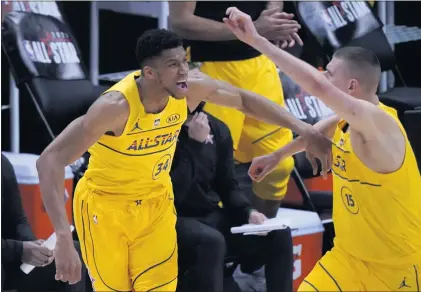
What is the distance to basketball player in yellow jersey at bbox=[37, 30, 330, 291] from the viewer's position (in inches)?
138

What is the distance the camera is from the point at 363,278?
10.4 ft

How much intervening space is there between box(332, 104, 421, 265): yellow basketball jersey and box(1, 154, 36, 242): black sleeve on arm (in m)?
→ 1.53

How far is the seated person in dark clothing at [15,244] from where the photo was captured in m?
3.86

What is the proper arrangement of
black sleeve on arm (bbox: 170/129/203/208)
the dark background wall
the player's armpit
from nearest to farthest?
the player's armpit → black sleeve on arm (bbox: 170/129/203/208) → the dark background wall

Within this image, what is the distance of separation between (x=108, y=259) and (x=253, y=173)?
682 millimetres

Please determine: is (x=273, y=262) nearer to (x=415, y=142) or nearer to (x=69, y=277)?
(x=415, y=142)

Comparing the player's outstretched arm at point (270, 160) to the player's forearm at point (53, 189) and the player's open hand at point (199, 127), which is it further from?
the player's forearm at point (53, 189)

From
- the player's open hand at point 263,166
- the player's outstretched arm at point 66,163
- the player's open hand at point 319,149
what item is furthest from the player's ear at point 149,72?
the player's open hand at point 319,149

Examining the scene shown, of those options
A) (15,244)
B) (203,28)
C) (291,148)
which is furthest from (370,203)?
(15,244)

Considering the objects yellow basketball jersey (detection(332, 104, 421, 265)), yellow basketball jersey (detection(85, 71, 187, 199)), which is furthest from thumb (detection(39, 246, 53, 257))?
yellow basketball jersey (detection(332, 104, 421, 265))

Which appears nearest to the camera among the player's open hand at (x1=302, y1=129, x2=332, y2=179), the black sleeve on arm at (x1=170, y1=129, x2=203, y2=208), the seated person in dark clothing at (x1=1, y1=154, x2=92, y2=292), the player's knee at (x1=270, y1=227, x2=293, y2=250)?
the player's open hand at (x1=302, y1=129, x2=332, y2=179)

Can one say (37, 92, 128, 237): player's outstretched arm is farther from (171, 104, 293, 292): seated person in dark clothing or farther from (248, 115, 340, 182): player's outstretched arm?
(171, 104, 293, 292): seated person in dark clothing

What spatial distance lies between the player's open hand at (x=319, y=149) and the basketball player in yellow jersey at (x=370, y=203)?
0.13 m

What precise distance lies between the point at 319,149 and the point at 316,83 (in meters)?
0.63
